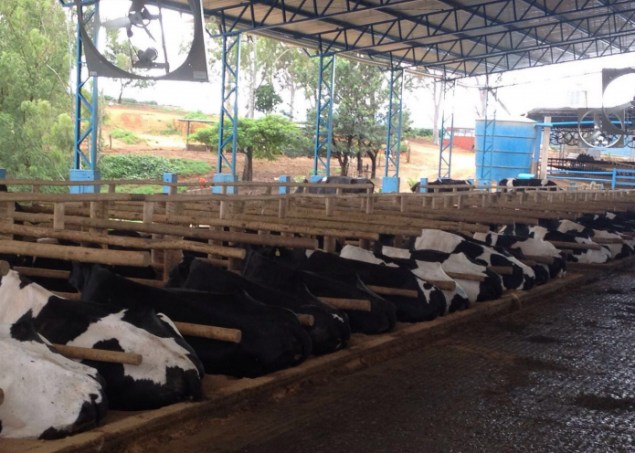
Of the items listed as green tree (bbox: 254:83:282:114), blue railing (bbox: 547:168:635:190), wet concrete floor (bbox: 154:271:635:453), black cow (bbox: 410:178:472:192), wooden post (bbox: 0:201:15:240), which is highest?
green tree (bbox: 254:83:282:114)

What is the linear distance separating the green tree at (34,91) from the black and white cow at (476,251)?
17165 mm

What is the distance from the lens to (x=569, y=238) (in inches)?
543

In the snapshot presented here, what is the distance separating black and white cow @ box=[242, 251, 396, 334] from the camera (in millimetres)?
6809

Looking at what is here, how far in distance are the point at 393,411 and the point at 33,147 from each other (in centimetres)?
2182

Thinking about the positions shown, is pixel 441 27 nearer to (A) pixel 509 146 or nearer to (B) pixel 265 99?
(A) pixel 509 146

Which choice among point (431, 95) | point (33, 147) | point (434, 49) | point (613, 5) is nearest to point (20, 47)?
point (33, 147)

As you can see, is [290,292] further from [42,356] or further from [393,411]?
[42,356]

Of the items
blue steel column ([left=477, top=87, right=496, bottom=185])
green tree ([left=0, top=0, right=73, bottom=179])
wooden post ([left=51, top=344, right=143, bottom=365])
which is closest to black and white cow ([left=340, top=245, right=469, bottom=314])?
wooden post ([left=51, top=344, right=143, bottom=365])

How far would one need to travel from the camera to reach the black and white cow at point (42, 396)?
3.97 metres

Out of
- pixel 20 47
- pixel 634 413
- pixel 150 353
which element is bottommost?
pixel 634 413

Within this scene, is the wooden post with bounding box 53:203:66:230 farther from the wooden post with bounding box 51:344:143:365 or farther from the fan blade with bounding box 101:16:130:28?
the fan blade with bounding box 101:16:130:28

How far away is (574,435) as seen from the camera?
4.95 meters

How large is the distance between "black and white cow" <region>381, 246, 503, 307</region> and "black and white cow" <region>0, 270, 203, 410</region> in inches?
164

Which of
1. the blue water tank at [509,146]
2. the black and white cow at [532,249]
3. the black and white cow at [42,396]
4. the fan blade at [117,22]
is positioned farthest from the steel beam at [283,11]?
the blue water tank at [509,146]
